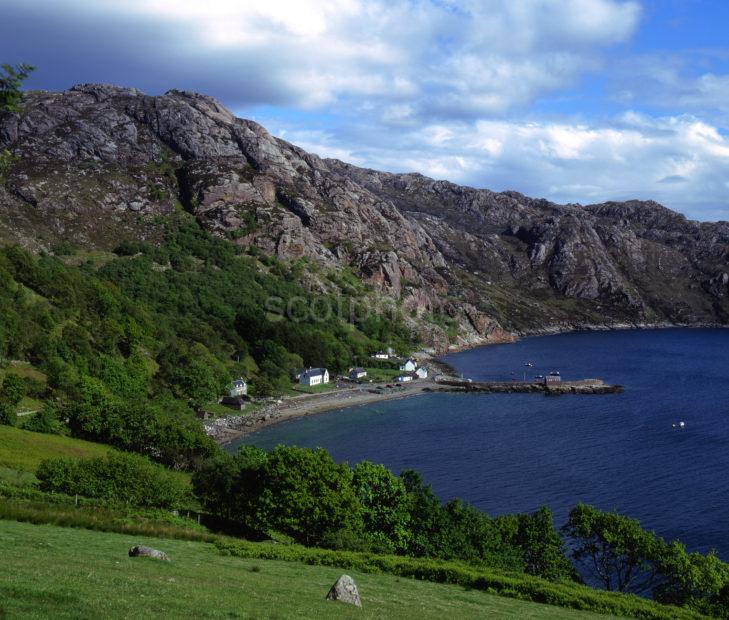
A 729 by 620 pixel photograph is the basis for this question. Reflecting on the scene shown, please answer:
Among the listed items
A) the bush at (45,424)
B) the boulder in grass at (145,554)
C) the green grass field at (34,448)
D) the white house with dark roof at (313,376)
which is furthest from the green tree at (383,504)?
the white house with dark roof at (313,376)

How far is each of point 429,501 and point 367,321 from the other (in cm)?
13505

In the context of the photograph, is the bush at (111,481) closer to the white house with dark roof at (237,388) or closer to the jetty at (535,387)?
the white house with dark roof at (237,388)

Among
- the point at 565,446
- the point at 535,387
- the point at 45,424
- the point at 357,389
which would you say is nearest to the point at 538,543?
the point at 565,446

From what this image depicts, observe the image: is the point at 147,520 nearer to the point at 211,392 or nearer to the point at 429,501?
the point at 429,501

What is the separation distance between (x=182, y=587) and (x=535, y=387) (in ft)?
411

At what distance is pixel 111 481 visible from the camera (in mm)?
46250

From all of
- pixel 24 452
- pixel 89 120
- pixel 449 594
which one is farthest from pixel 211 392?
pixel 89 120

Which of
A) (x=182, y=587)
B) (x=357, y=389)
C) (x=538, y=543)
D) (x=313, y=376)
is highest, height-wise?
(x=313, y=376)

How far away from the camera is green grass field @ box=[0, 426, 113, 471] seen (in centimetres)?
5300

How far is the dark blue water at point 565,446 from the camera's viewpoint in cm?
6825

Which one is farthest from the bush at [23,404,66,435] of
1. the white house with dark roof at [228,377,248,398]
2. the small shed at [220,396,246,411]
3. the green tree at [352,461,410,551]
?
the white house with dark roof at [228,377,248,398]

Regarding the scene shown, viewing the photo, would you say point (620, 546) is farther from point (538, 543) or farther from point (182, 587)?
point (182, 587)

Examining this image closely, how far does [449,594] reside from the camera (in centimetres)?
3003

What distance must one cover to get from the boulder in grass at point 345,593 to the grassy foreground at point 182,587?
16.9 inches
